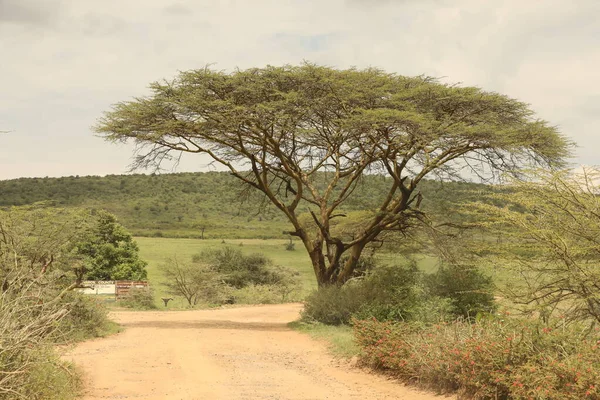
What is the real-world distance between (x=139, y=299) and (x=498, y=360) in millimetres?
21816

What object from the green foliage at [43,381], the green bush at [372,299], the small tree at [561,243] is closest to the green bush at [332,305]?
the green bush at [372,299]

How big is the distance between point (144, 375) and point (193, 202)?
56.2m

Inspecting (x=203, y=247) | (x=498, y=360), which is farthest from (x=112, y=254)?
(x=498, y=360)

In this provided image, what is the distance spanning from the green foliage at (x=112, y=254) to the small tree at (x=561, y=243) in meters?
27.5

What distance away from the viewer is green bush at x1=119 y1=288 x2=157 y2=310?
2783 centimetres

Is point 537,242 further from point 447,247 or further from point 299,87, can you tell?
point 299,87

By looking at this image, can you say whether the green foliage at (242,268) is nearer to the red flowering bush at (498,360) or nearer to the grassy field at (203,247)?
the grassy field at (203,247)

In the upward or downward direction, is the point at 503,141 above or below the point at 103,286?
above

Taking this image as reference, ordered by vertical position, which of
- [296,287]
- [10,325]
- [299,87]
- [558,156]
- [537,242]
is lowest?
[296,287]

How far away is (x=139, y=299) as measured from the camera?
28.0 meters

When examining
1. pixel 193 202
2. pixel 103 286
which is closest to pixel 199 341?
pixel 103 286

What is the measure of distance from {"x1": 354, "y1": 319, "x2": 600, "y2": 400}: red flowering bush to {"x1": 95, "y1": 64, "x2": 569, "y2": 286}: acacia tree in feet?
23.5

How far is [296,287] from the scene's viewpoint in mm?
34406

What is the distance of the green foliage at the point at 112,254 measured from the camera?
34.2 m
